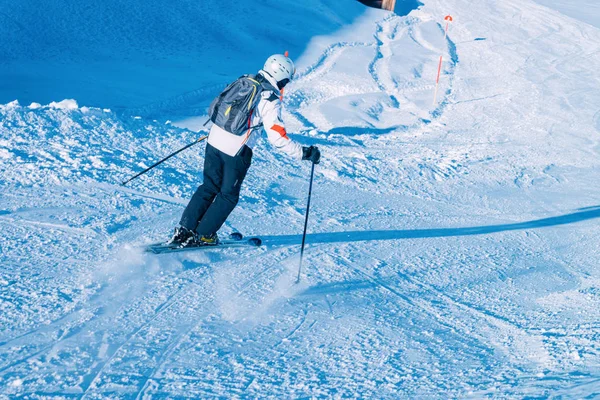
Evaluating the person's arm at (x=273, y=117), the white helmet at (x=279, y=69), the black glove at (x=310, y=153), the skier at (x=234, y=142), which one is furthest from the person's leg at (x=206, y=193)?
the white helmet at (x=279, y=69)

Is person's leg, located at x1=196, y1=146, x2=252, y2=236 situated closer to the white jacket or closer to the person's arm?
the white jacket

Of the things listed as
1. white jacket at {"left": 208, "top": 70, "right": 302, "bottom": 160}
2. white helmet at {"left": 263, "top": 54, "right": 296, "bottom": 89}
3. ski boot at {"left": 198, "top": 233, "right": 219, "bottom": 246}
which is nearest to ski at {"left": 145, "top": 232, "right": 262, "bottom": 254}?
ski boot at {"left": 198, "top": 233, "right": 219, "bottom": 246}

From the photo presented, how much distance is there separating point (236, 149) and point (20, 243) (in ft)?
5.75

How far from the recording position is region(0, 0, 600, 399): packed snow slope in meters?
3.55

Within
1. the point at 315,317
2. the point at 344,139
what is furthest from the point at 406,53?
the point at 315,317

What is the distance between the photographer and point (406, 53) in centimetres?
1620

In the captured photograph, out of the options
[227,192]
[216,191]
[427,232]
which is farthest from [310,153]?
[427,232]

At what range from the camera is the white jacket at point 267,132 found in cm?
458

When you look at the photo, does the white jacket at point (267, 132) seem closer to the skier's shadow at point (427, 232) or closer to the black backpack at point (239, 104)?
the black backpack at point (239, 104)

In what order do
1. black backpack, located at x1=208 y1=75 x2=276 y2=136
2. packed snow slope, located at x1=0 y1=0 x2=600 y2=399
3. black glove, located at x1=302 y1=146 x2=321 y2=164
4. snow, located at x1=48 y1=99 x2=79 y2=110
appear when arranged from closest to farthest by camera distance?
packed snow slope, located at x1=0 y1=0 x2=600 y2=399, black backpack, located at x1=208 y1=75 x2=276 y2=136, black glove, located at x1=302 y1=146 x2=321 y2=164, snow, located at x1=48 y1=99 x2=79 y2=110

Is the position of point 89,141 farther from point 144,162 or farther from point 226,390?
point 226,390

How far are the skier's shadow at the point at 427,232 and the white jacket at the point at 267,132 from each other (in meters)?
1.06

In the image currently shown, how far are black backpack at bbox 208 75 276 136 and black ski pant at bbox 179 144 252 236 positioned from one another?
235mm

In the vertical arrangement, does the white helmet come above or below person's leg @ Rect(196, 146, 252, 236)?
above
